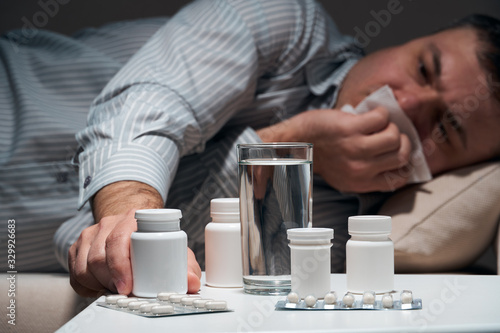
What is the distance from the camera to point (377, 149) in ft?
4.28

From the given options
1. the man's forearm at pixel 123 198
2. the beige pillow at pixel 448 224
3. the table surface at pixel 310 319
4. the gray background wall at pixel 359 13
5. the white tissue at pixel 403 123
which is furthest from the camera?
the gray background wall at pixel 359 13

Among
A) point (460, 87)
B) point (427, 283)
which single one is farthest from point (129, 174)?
point (460, 87)

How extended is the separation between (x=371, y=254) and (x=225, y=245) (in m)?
0.17

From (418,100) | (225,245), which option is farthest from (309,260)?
(418,100)

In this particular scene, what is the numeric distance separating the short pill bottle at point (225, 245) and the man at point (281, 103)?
33 cm

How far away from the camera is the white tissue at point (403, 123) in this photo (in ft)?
4.45

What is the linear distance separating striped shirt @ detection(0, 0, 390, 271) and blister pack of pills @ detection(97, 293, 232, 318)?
42cm

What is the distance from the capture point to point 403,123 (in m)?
1.37

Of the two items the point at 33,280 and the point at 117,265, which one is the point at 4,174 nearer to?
the point at 33,280

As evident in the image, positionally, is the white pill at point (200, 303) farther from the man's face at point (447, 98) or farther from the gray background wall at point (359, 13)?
the gray background wall at point (359, 13)

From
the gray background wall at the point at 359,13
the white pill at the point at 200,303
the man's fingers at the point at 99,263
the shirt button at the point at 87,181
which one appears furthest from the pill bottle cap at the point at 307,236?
the gray background wall at the point at 359,13

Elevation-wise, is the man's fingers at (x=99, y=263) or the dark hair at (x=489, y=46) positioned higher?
the dark hair at (x=489, y=46)

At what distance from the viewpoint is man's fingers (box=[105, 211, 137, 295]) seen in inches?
23.7

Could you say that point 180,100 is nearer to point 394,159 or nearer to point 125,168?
point 125,168
